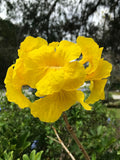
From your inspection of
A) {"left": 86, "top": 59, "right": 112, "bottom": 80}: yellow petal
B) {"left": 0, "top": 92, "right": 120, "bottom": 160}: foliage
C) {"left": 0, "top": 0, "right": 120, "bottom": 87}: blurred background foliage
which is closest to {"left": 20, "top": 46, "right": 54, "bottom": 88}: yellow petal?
{"left": 86, "top": 59, "right": 112, "bottom": 80}: yellow petal

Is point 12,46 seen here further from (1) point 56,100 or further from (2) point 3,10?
(1) point 56,100

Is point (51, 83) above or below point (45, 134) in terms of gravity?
below

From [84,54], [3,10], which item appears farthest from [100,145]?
[3,10]

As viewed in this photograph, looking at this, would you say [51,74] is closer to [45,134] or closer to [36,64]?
[36,64]

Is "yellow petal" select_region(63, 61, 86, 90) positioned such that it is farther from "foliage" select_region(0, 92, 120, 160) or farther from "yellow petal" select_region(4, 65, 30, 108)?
"foliage" select_region(0, 92, 120, 160)

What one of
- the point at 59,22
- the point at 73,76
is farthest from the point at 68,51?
the point at 59,22

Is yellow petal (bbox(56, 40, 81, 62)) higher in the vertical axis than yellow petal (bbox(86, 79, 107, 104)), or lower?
higher

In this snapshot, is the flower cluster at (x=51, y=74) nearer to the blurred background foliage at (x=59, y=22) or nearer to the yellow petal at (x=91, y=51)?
the yellow petal at (x=91, y=51)
